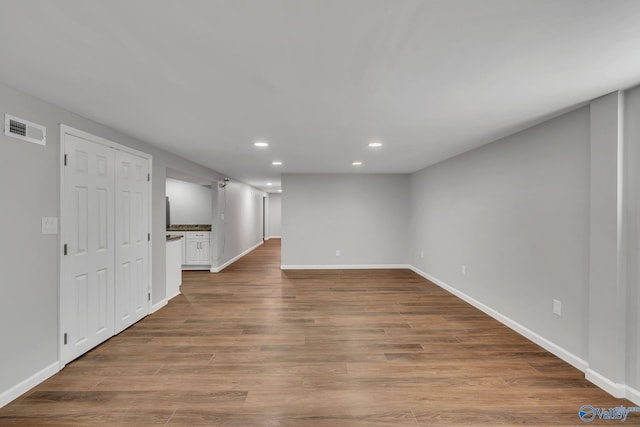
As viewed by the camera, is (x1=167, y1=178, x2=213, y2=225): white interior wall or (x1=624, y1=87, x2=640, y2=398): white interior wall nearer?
(x1=624, y1=87, x2=640, y2=398): white interior wall

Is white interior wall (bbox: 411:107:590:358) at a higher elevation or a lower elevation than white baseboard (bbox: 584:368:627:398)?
higher

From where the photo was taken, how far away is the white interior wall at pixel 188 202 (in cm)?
760

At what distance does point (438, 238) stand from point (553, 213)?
8.61 ft

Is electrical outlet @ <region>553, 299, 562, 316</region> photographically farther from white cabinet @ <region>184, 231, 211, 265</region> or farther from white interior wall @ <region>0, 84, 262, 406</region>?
white cabinet @ <region>184, 231, 211, 265</region>

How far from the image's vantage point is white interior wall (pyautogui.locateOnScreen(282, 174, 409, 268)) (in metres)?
6.72

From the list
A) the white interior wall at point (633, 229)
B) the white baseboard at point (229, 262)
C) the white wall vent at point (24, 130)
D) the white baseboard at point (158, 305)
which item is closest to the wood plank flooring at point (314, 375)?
the white baseboard at point (158, 305)

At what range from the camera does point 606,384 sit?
7.14 feet

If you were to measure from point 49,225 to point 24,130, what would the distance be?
0.75 m

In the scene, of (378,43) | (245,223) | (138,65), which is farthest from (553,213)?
(245,223)

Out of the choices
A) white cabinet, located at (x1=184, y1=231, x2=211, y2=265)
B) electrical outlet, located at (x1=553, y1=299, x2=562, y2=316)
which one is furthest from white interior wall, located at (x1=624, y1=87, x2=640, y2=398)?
white cabinet, located at (x1=184, y1=231, x2=211, y2=265)

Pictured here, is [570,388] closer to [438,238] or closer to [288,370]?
[288,370]

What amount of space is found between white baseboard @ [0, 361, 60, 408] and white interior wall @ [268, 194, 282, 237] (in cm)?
1120

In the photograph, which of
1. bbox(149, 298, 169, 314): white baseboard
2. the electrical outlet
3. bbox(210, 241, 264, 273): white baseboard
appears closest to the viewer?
the electrical outlet

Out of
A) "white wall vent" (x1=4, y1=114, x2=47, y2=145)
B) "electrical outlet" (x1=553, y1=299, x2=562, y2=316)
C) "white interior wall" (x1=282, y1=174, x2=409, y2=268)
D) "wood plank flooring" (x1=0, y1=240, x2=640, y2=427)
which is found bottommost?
"wood plank flooring" (x1=0, y1=240, x2=640, y2=427)
